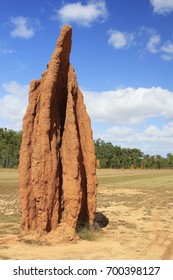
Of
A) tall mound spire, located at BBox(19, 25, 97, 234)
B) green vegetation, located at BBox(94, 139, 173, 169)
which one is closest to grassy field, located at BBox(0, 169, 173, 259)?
tall mound spire, located at BBox(19, 25, 97, 234)

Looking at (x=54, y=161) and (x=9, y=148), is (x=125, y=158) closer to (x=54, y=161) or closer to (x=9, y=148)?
(x=9, y=148)

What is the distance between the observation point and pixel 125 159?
413 feet

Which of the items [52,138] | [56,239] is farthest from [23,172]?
[56,239]

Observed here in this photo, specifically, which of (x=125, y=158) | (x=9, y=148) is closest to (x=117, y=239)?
(x=9, y=148)

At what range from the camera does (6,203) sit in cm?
2578

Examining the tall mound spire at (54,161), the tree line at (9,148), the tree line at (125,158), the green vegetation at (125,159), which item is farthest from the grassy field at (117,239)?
the green vegetation at (125,159)

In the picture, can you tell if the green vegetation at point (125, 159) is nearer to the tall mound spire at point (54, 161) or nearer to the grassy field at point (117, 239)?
the grassy field at point (117, 239)

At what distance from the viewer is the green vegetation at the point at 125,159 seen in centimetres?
12488

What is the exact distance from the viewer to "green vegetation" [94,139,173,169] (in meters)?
125

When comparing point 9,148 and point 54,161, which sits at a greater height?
point 9,148

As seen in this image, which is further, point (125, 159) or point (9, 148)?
point (125, 159)

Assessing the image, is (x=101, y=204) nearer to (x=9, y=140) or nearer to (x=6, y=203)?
(x=6, y=203)

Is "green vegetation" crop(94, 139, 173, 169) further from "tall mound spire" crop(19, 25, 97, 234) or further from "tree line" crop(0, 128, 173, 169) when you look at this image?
"tall mound spire" crop(19, 25, 97, 234)
